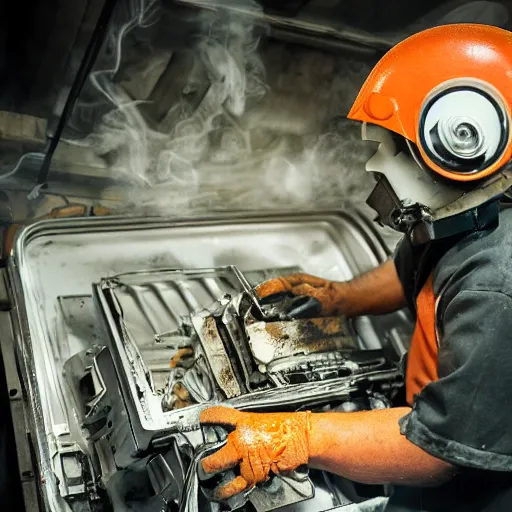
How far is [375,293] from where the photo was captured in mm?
2420

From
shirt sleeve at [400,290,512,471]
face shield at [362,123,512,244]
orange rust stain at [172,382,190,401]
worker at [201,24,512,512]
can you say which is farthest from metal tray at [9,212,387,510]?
shirt sleeve at [400,290,512,471]

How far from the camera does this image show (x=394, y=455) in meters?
1.66

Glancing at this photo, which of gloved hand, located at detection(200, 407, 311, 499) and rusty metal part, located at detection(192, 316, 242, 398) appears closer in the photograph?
gloved hand, located at detection(200, 407, 311, 499)

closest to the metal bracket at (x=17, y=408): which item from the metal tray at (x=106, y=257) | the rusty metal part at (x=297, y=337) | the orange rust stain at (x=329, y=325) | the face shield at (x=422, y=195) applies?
the metal tray at (x=106, y=257)

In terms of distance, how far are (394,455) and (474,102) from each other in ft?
3.16

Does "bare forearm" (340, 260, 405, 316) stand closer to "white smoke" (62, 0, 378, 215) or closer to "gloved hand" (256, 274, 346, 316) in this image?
"gloved hand" (256, 274, 346, 316)

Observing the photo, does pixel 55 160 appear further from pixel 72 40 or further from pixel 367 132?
pixel 367 132

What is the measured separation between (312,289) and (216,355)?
53cm

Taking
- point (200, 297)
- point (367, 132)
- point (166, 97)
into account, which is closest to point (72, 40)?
point (166, 97)

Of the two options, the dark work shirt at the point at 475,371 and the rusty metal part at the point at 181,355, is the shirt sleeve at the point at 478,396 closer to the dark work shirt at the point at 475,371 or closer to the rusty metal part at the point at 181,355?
the dark work shirt at the point at 475,371

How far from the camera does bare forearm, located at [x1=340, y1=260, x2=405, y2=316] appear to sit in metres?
2.39

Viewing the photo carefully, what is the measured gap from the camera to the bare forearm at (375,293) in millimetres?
2393

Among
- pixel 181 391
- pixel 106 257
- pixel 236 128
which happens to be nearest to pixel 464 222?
pixel 181 391

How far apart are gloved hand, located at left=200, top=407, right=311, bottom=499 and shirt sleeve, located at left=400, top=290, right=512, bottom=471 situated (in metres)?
0.35
